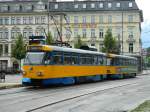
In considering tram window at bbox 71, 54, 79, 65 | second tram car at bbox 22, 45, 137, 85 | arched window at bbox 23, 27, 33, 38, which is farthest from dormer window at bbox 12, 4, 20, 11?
tram window at bbox 71, 54, 79, 65

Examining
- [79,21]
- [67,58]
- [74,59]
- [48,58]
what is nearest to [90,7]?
[79,21]

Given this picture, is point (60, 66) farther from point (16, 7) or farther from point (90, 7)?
point (16, 7)

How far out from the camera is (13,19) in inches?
3944

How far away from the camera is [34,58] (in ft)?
93.1

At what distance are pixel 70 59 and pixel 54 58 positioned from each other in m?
3.15

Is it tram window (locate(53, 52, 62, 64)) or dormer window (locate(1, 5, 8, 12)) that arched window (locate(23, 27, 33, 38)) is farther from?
Answer: tram window (locate(53, 52, 62, 64))

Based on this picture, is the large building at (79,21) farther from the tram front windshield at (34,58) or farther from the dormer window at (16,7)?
the tram front windshield at (34,58)

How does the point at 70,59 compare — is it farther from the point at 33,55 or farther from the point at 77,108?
the point at 77,108

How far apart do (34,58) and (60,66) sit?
234cm

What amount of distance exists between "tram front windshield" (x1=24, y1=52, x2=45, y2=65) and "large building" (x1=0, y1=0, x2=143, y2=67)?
69.7 metres

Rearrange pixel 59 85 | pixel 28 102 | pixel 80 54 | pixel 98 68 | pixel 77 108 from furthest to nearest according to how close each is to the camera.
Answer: pixel 98 68 < pixel 80 54 < pixel 59 85 < pixel 28 102 < pixel 77 108

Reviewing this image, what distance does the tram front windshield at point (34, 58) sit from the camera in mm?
28109

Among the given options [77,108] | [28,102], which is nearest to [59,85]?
[28,102]

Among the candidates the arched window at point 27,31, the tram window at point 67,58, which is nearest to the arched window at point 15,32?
the arched window at point 27,31
